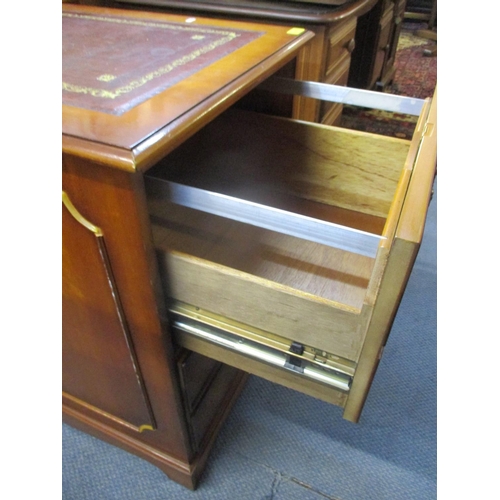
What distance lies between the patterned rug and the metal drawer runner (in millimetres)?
1585

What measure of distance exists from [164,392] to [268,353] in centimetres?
21

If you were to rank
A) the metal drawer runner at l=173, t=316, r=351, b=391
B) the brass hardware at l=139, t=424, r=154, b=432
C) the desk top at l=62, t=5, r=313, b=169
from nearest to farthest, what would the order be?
the desk top at l=62, t=5, r=313, b=169 → the metal drawer runner at l=173, t=316, r=351, b=391 → the brass hardware at l=139, t=424, r=154, b=432

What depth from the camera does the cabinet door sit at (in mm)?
494

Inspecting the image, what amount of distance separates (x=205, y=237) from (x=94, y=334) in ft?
0.75

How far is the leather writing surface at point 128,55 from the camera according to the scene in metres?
0.48

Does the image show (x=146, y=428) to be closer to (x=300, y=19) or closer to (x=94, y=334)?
(x=94, y=334)

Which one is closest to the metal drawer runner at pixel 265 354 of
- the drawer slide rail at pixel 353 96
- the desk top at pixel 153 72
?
the desk top at pixel 153 72

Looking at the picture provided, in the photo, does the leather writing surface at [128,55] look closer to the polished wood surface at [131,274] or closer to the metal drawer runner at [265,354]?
the polished wood surface at [131,274]

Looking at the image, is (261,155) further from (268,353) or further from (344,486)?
(344,486)

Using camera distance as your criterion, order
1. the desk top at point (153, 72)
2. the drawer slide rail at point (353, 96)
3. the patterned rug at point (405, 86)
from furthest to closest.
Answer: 1. the patterned rug at point (405, 86)
2. the drawer slide rail at point (353, 96)
3. the desk top at point (153, 72)

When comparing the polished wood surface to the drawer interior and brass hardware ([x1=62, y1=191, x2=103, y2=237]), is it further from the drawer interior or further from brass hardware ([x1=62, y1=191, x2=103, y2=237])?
the drawer interior

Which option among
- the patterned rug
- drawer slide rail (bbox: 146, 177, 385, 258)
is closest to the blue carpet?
drawer slide rail (bbox: 146, 177, 385, 258)

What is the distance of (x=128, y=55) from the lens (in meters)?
0.59
